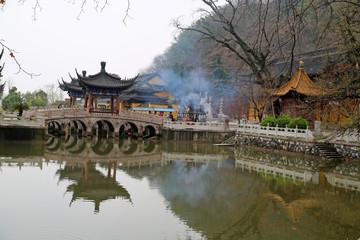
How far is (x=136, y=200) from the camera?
9.39m

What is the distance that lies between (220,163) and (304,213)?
28.2 feet

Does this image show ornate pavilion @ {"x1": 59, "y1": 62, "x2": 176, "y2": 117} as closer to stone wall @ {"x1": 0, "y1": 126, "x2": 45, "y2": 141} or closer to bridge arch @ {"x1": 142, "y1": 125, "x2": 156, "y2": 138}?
bridge arch @ {"x1": 142, "y1": 125, "x2": 156, "y2": 138}

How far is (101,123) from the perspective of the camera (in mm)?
30016

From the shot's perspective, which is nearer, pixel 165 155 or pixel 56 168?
pixel 56 168

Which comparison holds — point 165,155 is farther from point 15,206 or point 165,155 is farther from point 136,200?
point 15,206

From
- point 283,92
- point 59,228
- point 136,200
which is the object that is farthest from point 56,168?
point 283,92

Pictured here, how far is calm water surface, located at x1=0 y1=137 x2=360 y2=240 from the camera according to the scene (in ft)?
23.3

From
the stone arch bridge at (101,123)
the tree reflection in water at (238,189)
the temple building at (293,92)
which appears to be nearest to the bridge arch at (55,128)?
the stone arch bridge at (101,123)

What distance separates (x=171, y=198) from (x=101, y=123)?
21.4 m

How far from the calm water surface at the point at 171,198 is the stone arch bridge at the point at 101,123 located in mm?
6641

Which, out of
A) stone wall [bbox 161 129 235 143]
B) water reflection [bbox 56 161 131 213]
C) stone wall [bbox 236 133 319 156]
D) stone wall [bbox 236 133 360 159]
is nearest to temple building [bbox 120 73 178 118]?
stone wall [bbox 161 129 235 143]

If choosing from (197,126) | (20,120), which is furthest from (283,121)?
(20,120)

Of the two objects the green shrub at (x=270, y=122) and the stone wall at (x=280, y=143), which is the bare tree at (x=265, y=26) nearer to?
the stone wall at (x=280, y=143)

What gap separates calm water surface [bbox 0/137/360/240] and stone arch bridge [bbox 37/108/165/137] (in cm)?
664
